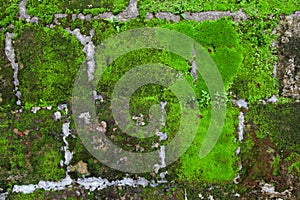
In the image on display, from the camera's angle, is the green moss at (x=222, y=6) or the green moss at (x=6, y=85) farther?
the green moss at (x=222, y=6)

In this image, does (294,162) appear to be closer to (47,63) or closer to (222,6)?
(222,6)

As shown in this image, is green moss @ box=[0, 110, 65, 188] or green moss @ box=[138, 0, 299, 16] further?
green moss @ box=[138, 0, 299, 16]

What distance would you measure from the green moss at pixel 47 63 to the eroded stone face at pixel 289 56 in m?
3.49

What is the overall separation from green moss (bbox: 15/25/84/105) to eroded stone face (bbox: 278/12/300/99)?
3.49 meters

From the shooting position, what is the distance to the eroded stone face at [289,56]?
5531 millimetres

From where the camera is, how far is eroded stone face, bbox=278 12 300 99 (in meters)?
5.53

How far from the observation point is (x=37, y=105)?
5355 mm

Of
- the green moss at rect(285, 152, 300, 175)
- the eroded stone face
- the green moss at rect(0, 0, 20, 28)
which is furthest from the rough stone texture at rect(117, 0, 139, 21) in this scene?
the green moss at rect(285, 152, 300, 175)

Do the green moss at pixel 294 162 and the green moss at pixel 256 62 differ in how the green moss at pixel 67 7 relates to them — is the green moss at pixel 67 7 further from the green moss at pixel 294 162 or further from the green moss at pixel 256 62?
the green moss at pixel 294 162

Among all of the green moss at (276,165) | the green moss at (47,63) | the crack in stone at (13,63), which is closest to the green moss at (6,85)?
the crack in stone at (13,63)

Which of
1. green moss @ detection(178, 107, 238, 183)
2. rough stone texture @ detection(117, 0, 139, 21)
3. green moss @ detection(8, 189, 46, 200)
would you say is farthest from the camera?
rough stone texture @ detection(117, 0, 139, 21)

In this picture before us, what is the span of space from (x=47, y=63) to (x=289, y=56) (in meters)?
4.19

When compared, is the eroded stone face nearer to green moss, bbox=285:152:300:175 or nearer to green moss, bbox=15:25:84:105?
green moss, bbox=285:152:300:175

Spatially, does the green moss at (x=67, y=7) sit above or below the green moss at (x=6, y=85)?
above
